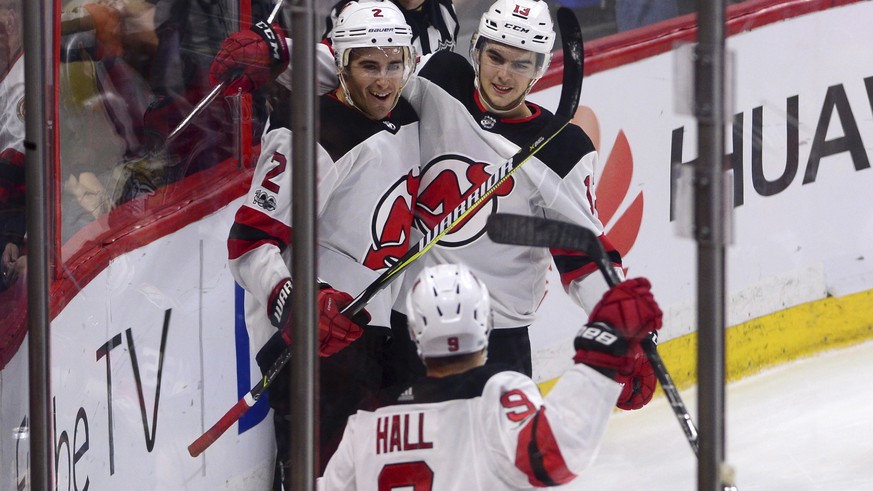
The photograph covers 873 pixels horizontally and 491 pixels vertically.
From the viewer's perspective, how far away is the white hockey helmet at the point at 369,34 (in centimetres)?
212

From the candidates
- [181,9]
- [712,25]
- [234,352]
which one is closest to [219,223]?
[234,352]

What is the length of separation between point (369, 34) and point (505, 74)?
273mm

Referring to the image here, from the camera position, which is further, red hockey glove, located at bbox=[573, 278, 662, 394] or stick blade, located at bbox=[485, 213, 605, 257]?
stick blade, located at bbox=[485, 213, 605, 257]

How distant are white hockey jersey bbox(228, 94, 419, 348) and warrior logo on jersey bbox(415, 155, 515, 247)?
3cm

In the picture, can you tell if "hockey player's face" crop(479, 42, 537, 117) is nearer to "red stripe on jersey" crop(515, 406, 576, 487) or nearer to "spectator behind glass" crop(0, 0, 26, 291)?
"red stripe on jersey" crop(515, 406, 576, 487)

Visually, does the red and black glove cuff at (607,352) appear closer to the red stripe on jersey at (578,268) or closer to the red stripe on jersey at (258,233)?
the red stripe on jersey at (578,268)

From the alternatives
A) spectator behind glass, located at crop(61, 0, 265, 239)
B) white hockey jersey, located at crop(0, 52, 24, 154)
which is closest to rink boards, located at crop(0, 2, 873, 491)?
spectator behind glass, located at crop(61, 0, 265, 239)

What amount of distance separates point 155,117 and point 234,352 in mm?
467

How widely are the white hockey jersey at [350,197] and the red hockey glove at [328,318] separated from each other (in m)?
0.02

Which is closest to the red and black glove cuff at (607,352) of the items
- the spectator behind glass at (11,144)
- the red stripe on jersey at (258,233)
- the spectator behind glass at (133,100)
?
the red stripe on jersey at (258,233)

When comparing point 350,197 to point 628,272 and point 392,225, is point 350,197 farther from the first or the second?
point 628,272

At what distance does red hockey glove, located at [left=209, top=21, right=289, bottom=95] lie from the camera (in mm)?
2092

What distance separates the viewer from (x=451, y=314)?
189 centimetres

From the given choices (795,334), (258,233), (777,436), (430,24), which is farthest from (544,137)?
(795,334)
